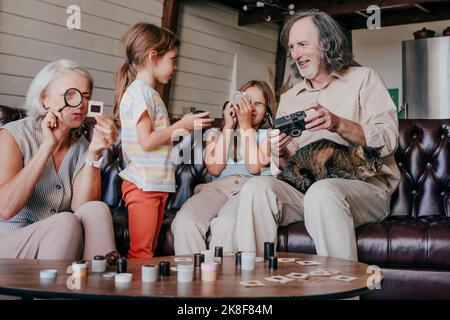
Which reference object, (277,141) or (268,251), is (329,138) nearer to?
(277,141)

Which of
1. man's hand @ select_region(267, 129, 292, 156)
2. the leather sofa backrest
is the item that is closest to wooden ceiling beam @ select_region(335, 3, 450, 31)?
the leather sofa backrest

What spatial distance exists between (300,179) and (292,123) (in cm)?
23

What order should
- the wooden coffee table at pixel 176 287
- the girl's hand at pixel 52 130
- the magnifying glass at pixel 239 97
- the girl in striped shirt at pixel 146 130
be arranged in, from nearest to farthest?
the wooden coffee table at pixel 176 287
the girl's hand at pixel 52 130
the girl in striped shirt at pixel 146 130
the magnifying glass at pixel 239 97

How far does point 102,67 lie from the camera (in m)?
4.25

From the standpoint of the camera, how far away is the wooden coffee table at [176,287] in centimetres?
115

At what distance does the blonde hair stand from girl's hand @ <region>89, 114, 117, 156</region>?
8.3 inches

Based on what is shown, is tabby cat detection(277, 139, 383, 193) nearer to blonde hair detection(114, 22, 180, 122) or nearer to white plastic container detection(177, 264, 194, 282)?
blonde hair detection(114, 22, 180, 122)

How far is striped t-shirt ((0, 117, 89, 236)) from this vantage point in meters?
1.95

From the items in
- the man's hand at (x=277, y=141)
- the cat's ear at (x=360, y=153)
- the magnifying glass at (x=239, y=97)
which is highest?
the magnifying glass at (x=239, y=97)

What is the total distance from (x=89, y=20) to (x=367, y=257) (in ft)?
9.64

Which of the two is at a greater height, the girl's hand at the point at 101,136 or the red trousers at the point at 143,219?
the girl's hand at the point at 101,136

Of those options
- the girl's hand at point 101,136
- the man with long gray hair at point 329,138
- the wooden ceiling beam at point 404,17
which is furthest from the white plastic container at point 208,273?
the wooden ceiling beam at point 404,17

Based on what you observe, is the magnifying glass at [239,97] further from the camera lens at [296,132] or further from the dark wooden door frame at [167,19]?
the dark wooden door frame at [167,19]

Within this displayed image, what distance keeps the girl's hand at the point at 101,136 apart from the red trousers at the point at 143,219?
0.75 feet
